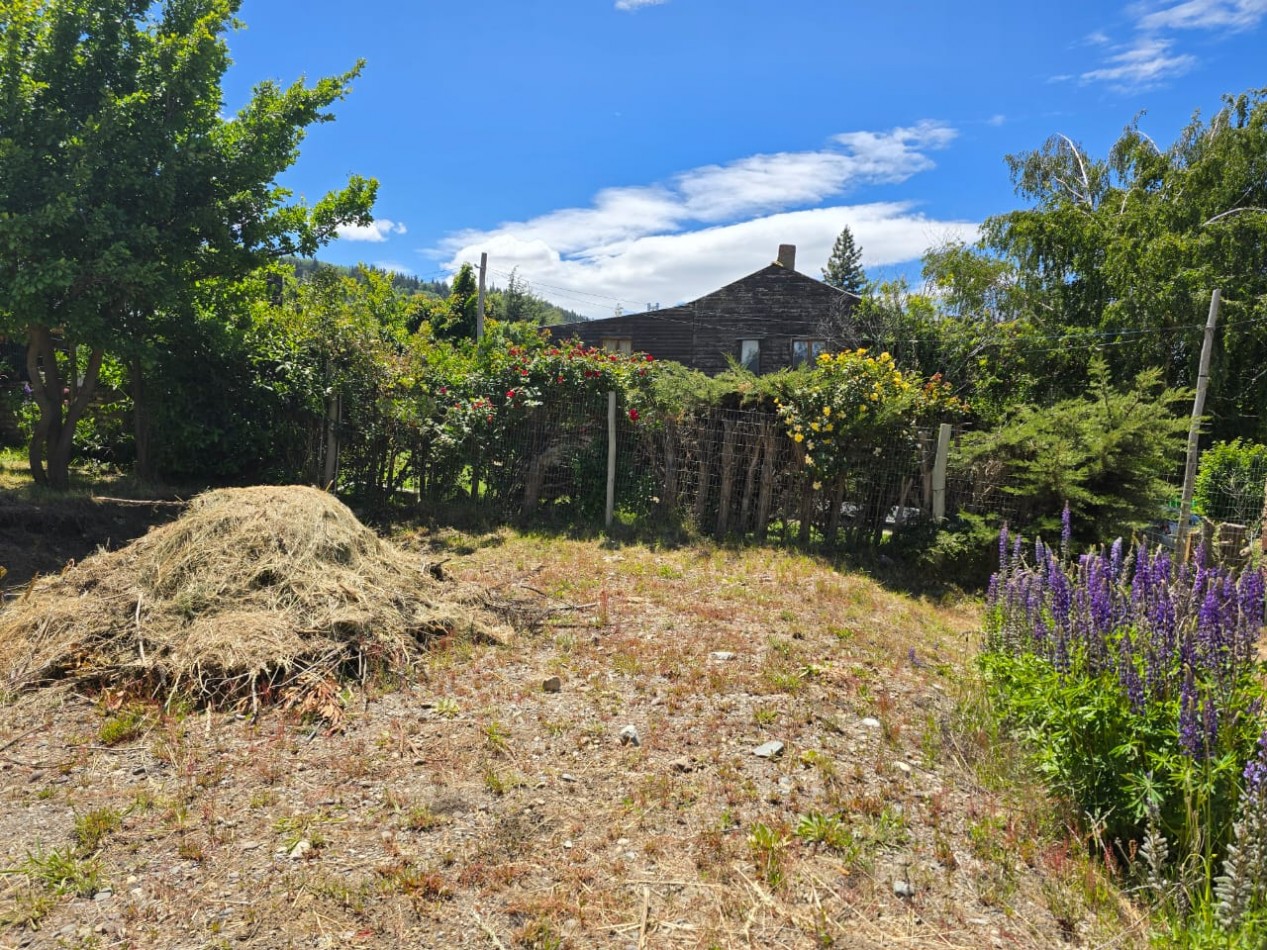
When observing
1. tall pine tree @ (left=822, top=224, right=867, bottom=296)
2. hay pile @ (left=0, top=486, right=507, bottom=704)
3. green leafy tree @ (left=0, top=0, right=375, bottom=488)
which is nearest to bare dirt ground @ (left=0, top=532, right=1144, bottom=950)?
hay pile @ (left=0, top=486, right=507, bottom=704)

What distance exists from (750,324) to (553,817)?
19.7 meters

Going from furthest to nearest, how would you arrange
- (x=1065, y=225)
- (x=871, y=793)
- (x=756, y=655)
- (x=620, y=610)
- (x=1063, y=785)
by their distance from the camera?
(x=1065, y=225) < (x=620, y=610) < (x=756, y=655) < (x=871, y=793) < (x=1063, y=785)

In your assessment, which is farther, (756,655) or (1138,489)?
(1138,489)

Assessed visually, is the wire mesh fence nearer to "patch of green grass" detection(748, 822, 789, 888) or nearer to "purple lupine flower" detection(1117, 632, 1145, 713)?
"purple lupine flower" detection(1117, 632, 1145, 713)

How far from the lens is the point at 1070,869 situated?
2438 mm

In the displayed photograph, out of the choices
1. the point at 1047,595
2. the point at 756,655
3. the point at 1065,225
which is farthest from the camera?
the point at 1065,225

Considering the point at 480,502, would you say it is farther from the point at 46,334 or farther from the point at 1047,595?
the point at 1047,595

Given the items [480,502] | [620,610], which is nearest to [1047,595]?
[620,610]

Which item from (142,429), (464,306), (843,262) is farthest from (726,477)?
(843,262)

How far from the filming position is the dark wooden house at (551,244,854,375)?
1983 centimetres

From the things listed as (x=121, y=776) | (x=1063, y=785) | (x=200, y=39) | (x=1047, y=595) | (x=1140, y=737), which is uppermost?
(x=200, y=39)

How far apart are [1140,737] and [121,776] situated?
3.99m

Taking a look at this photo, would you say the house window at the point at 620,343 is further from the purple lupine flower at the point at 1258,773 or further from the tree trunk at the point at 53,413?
the purple lupine flower at the point at 1258,773

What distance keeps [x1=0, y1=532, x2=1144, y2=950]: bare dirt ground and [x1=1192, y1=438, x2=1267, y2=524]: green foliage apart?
8.05 meters
